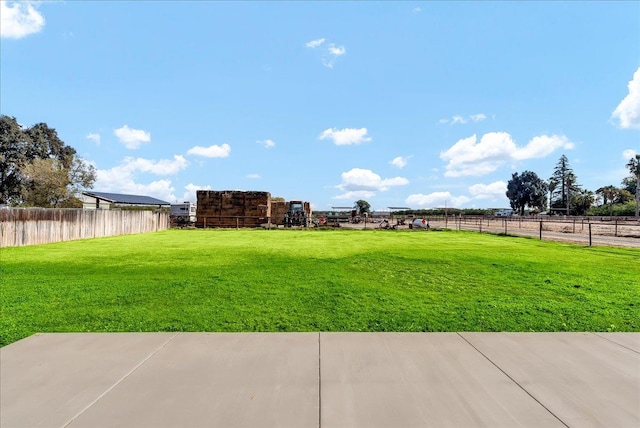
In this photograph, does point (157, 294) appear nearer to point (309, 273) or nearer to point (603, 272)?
point (309, 273)

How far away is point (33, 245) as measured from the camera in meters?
16.2

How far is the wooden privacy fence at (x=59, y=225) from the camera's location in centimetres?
1557

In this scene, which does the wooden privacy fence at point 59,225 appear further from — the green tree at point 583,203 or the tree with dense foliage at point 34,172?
the green tree at point 583,203

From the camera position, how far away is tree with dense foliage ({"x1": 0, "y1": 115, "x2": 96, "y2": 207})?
38.1m

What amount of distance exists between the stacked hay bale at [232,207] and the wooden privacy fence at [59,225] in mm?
8571

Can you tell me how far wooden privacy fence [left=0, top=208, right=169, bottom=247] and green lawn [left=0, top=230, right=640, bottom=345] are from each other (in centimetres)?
704

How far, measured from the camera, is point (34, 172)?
37.3 m

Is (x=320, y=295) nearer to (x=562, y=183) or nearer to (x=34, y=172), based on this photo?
(x=34, y=172)

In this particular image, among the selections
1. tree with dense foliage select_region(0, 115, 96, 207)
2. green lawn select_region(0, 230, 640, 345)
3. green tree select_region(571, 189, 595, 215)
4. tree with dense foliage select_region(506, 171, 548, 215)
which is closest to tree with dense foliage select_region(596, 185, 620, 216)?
green tree select_region(571, 189, 595, 215)

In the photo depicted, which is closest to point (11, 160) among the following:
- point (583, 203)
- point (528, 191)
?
point (583, 203)
